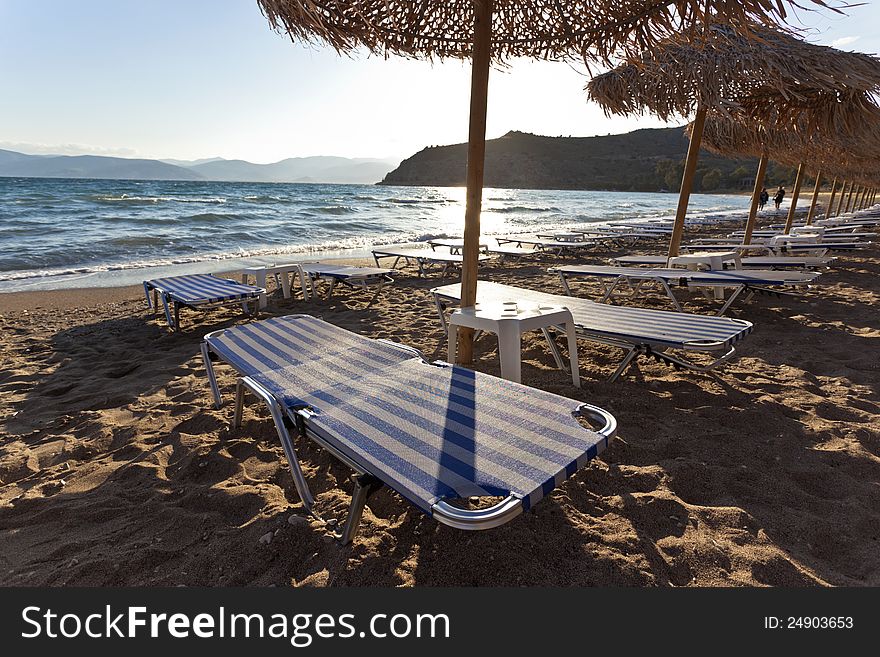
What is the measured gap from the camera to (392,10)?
3.09 meters

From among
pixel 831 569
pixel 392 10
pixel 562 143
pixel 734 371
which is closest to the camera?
pixel 831 569

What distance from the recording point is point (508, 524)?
5.97 ft

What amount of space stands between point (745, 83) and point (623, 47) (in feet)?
12.9

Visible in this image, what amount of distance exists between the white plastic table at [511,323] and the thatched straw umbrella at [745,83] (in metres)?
1.82

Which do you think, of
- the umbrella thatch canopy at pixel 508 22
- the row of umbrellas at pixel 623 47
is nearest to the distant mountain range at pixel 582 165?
the row of umbrellas at pixel 623 47

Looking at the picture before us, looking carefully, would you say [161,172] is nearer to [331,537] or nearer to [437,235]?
[437,235]

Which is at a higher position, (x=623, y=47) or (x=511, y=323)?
(x=623, y=47)

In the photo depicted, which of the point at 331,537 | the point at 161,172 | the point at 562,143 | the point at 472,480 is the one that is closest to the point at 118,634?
the point at 331,537

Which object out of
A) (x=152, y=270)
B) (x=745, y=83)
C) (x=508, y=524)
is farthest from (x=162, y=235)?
(x=508, y=524)

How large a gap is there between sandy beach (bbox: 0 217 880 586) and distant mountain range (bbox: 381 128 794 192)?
8078 cm

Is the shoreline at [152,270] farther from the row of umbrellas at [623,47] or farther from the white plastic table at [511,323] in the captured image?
the white plastic table at [511,323]

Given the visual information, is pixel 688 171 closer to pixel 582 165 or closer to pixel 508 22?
pixel 508 22

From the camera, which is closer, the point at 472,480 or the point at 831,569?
the point at 472,480

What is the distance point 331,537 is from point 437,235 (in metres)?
16.2
